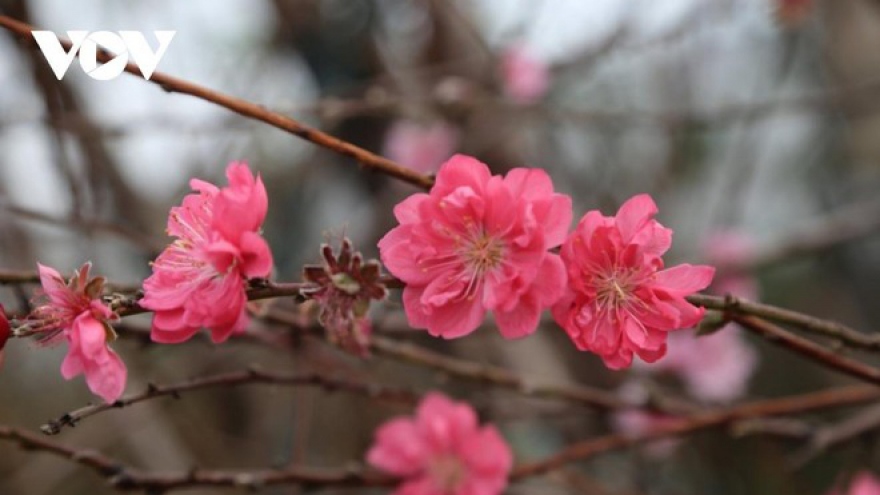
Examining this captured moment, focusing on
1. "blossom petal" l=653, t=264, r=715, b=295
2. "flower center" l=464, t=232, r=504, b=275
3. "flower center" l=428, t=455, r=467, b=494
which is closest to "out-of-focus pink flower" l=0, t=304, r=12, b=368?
"flower center" l=464, t=232, r=504, b=275

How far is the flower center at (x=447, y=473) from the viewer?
96 centimetres

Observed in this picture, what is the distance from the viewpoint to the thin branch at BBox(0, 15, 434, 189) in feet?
1.87

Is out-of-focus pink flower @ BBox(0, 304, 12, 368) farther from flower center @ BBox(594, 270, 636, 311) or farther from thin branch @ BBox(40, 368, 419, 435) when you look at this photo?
flower center @ BBox(594, 270, 636, 311)

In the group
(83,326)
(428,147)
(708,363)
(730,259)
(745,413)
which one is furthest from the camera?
Answer: (428,147)

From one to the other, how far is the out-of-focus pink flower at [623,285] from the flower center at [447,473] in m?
0.44

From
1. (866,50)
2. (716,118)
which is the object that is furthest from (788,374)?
(716,118)

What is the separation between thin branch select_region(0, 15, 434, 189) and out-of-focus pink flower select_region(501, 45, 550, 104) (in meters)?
1.63

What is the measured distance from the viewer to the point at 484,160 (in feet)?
8.18

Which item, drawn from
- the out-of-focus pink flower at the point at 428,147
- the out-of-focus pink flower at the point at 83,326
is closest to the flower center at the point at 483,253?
the out-of-focus pink flower at the point at 83,326

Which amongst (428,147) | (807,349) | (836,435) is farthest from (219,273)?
(428,147)

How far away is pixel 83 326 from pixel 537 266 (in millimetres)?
278

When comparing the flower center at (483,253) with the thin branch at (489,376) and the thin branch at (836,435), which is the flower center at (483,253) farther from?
the thin branch at (836,435)

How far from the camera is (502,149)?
7.97ft

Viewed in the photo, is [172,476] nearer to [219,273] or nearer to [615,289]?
[219,273]
